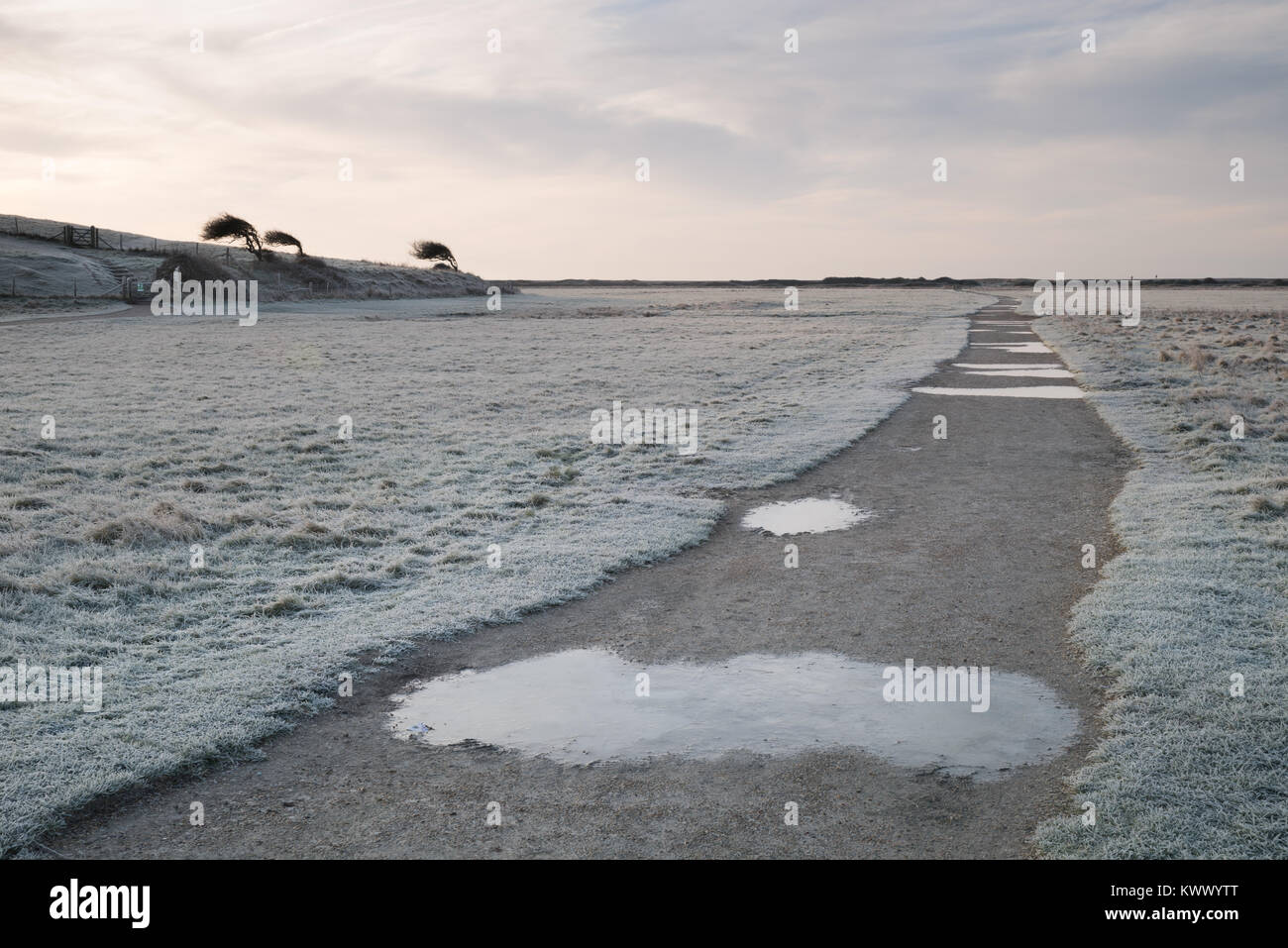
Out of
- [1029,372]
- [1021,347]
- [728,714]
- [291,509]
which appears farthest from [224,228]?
[728,714]

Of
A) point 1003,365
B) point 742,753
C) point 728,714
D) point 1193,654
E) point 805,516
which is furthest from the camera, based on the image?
point 1003,365

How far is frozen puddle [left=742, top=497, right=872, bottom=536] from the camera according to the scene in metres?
11.1

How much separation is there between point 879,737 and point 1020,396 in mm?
18327

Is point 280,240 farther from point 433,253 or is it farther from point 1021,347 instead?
point 1021,347

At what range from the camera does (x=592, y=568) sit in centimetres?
947

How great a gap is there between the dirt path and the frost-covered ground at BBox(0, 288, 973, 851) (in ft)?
1.63

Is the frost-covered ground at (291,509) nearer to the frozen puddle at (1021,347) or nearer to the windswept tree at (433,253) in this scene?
the frozen puddle at (1021,347)

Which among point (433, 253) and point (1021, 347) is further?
point (433, 253)

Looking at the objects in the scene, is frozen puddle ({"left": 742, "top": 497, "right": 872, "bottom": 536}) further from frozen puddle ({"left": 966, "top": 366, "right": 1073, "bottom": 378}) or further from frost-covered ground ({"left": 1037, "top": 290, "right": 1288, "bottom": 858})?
frozen puddle ({"left": 966, "top": 366, "right": 1073, "bottom": 378})

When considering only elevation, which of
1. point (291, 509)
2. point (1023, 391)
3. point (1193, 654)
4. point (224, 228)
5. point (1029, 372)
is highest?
point (224, 228)

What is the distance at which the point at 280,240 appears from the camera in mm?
83688

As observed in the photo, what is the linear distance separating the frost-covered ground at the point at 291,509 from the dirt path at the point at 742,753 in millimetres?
496

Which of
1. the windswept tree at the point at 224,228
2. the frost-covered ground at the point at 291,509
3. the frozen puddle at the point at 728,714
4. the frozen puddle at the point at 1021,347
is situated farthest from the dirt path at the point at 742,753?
the windswept tree at the point at 224,228

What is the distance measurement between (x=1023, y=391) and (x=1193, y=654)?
17532 mm
